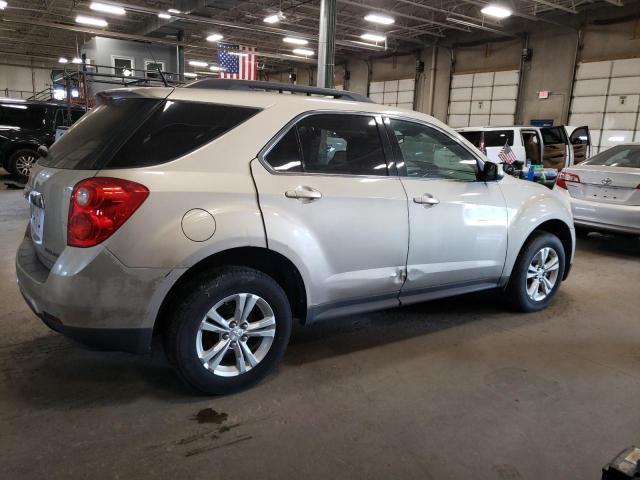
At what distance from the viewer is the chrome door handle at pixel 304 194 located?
2.59 m

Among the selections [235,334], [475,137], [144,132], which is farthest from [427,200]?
[475,137]

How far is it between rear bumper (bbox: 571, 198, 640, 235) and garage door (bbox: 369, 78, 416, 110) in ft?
52.5

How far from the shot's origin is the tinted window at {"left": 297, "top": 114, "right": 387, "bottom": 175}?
278cm

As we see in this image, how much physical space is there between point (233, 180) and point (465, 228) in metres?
1.75

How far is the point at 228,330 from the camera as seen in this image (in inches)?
98.6

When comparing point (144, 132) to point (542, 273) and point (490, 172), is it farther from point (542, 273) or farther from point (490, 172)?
point (542, 273)

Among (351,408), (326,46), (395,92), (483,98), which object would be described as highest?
(395,92)

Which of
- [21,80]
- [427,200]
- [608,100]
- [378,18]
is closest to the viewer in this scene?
[427,200]

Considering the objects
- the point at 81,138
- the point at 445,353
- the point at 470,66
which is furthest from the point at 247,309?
the point at 470,66

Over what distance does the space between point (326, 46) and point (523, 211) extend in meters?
7.06

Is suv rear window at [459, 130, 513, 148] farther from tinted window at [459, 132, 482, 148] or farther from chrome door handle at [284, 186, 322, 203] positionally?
chrome door handle at [284, 186, 322, 203]

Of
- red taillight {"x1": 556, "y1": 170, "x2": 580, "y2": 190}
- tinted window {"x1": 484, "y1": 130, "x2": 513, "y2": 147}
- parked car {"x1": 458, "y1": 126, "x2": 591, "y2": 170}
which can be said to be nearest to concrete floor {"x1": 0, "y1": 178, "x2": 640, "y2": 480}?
red taillight {"x1": 556, "y1": 170, "x2": 580, "y2": 190}

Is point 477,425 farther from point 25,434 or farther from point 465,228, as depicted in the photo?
point 25,434

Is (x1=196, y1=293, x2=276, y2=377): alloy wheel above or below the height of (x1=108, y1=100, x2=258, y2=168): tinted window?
below
